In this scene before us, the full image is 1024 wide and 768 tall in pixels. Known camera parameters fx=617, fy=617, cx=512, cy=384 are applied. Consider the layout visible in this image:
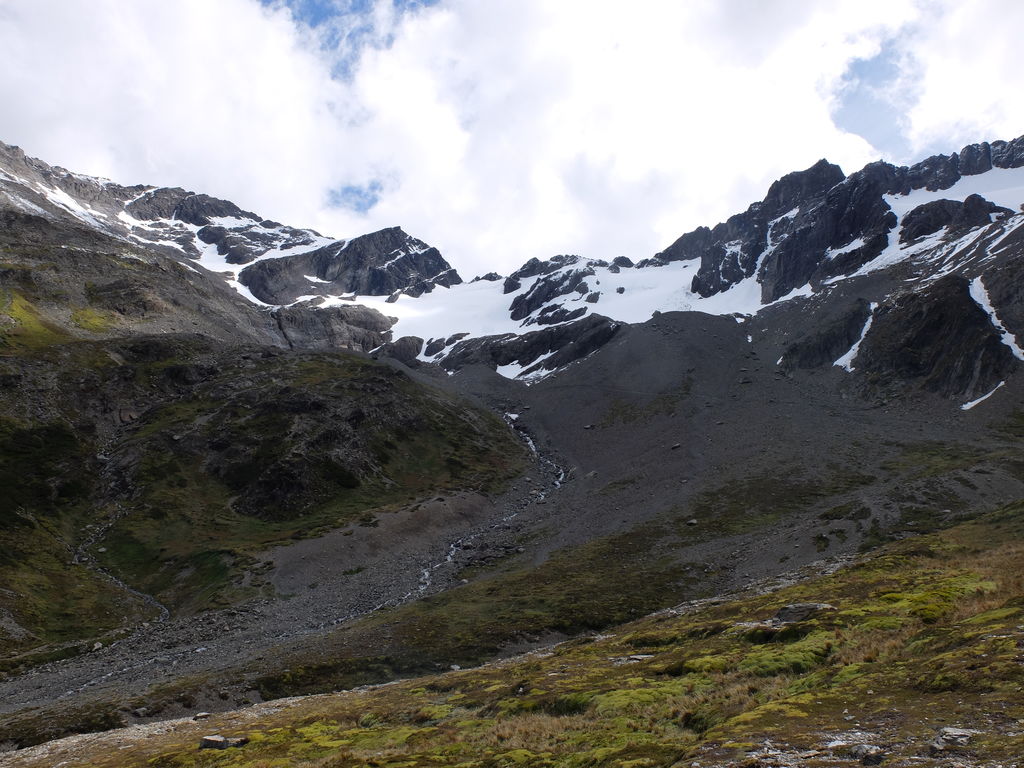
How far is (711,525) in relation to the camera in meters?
93.4

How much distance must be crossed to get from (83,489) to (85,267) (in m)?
118

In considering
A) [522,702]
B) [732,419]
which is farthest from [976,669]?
[732,419]

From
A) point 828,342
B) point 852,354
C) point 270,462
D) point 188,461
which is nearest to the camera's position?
point 188,461

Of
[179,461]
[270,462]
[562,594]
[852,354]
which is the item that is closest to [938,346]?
[852,354]

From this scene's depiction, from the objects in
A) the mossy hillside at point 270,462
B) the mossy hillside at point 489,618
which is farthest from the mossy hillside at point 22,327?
the mossy hillside at point 489,618

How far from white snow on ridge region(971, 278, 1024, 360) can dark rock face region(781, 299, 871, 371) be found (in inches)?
1041

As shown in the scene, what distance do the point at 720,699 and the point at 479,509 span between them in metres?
98.6

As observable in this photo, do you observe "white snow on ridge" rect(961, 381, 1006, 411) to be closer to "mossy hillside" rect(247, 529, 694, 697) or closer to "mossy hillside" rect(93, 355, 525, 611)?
"mossy hillside" rect(247, 529, 694, 697)

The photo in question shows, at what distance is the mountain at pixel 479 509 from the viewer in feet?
127

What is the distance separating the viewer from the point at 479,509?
120 m

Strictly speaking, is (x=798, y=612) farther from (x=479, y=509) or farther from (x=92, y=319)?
(x=92, y=319)

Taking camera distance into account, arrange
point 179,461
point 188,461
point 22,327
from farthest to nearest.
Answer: point 22,327 < point 188,461 < point 179,461

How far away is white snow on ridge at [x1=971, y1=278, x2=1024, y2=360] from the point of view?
14388 centimetres

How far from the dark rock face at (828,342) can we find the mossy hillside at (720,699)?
475ft
